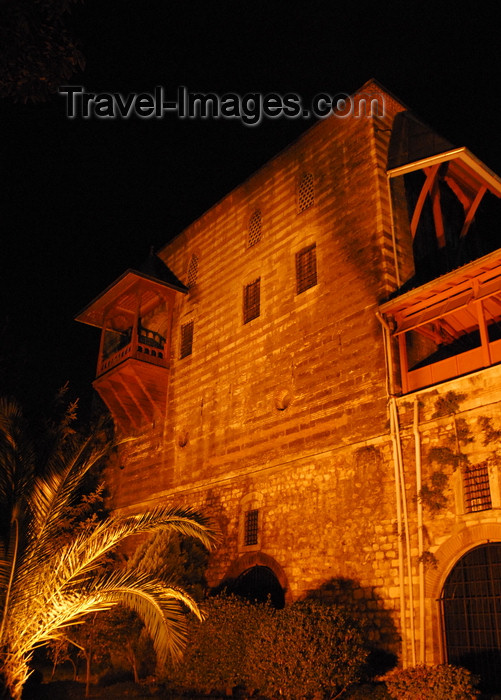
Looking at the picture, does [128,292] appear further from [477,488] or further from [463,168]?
[477,488]

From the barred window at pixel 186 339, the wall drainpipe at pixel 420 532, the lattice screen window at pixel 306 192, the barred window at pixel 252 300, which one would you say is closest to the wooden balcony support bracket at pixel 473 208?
the lattice screen window at pixel 306 192

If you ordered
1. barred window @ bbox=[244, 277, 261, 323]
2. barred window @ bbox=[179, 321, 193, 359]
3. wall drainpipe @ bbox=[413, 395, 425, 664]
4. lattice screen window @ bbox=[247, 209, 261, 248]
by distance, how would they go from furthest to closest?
1. barred window @ bbox=[179, 321, 193, 359]
2. lattice screen window @ bbox=[247, 209, 261, 248]
3. barred window @ bbox=[244, 277, 261, 323]
4. wall drainpipe @ bbox=[413, 395, 425, 664]

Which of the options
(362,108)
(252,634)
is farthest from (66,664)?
(362,108)

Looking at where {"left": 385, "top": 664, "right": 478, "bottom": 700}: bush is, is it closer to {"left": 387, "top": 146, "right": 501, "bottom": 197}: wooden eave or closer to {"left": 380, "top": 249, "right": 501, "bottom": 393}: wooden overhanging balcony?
{"left": 380, "top": 249, "right": 501, "bottom": 393}: wooden overhanging balcony

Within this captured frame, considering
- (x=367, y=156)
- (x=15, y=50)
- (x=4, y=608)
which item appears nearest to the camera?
(x=15, y=50)

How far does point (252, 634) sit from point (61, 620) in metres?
3.69

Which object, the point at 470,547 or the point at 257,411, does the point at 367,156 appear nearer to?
the point at 257,411

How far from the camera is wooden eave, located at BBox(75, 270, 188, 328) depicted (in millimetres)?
20609

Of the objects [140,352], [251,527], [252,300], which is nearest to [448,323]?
[252,300]

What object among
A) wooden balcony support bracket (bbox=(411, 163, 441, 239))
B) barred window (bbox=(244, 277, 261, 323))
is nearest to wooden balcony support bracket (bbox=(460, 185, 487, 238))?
wooden balcony support bracket (bbox=(411, 163, 441, 239))

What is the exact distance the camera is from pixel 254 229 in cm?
1870

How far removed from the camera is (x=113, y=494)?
2164 centimetres

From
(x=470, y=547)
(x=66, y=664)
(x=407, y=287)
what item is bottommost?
(x=66, y=664)

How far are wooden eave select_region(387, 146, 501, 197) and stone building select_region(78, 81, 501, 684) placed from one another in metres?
0.06
